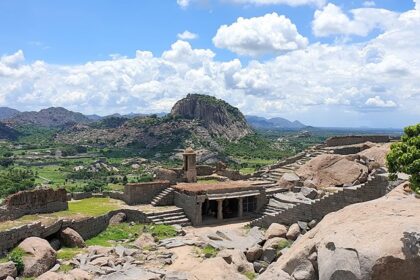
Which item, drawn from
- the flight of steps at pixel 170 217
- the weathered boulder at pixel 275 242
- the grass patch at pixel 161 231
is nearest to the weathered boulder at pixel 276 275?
the weathered boulder at pixel 275 242

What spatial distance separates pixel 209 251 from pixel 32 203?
37.5ft

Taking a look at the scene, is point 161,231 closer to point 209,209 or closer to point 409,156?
point 209,209

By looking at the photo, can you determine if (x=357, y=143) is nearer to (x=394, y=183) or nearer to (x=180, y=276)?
(x=394, y=183)

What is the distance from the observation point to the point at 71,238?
24375 mm

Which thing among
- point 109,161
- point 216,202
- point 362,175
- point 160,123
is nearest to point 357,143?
point 362,175

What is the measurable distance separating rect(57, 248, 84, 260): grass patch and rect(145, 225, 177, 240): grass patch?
512 cm

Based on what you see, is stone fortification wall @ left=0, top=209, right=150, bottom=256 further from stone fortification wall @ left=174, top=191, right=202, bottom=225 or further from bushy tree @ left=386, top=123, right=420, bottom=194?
bushy tree @ left=386, top=123, right=420, bottom=194

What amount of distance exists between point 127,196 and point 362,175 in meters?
17.6

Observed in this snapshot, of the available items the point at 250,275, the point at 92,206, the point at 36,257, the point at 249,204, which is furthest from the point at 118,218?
the point at 250,275

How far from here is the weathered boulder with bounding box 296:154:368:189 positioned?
3258 cm

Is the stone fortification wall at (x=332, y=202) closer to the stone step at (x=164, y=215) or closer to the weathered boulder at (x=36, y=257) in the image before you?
the stone step at (x=164, y=215)

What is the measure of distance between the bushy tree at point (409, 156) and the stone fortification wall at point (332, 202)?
362 inches

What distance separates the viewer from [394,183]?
22.5 meters

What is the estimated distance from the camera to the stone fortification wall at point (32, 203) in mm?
25172
